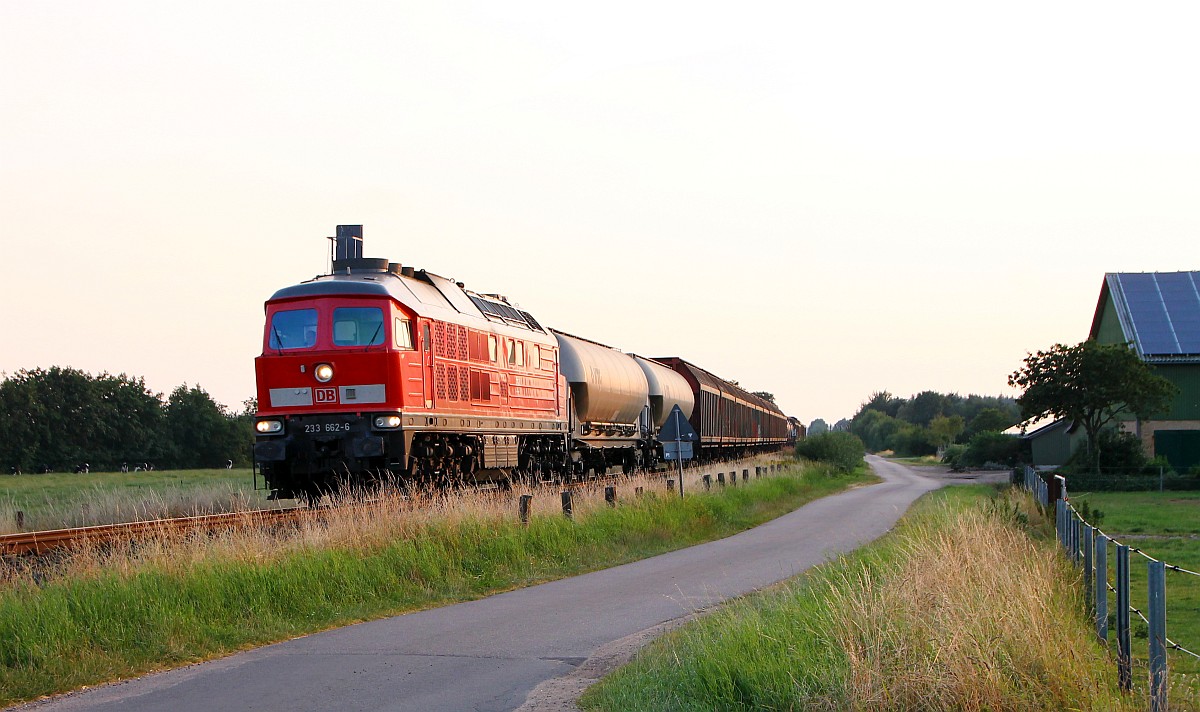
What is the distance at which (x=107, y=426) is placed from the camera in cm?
8219

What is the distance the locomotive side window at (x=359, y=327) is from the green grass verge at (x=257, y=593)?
432cm

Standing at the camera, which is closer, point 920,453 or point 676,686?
point 676,686

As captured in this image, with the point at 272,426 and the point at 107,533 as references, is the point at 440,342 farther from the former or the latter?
the point at 107,533

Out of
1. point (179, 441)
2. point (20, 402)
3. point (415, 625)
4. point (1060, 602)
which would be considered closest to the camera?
point (1060, 602)

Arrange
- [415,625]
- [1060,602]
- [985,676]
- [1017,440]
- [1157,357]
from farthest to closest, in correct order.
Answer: [1017,440], [1157,357], [415,625], [1060,602], [985,676]

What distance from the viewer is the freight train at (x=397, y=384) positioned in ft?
63.2

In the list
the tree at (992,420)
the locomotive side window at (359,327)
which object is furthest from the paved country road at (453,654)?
the tree at (992,420)

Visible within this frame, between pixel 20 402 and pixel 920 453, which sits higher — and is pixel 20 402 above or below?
above

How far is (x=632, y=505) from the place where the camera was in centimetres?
2139

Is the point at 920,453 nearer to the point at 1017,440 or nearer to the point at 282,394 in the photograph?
the point at 1017,440

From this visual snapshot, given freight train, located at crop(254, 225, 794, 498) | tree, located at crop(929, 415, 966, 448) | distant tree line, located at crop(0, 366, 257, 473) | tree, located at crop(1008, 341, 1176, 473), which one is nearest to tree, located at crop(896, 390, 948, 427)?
tree, located at crop(929, 415, 966, 448)

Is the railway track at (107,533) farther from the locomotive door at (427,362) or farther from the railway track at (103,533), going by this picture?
the locomotive door at (427,362)

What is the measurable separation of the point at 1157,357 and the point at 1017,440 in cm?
1966

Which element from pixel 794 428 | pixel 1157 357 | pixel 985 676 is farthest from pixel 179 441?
pixel 985 676
